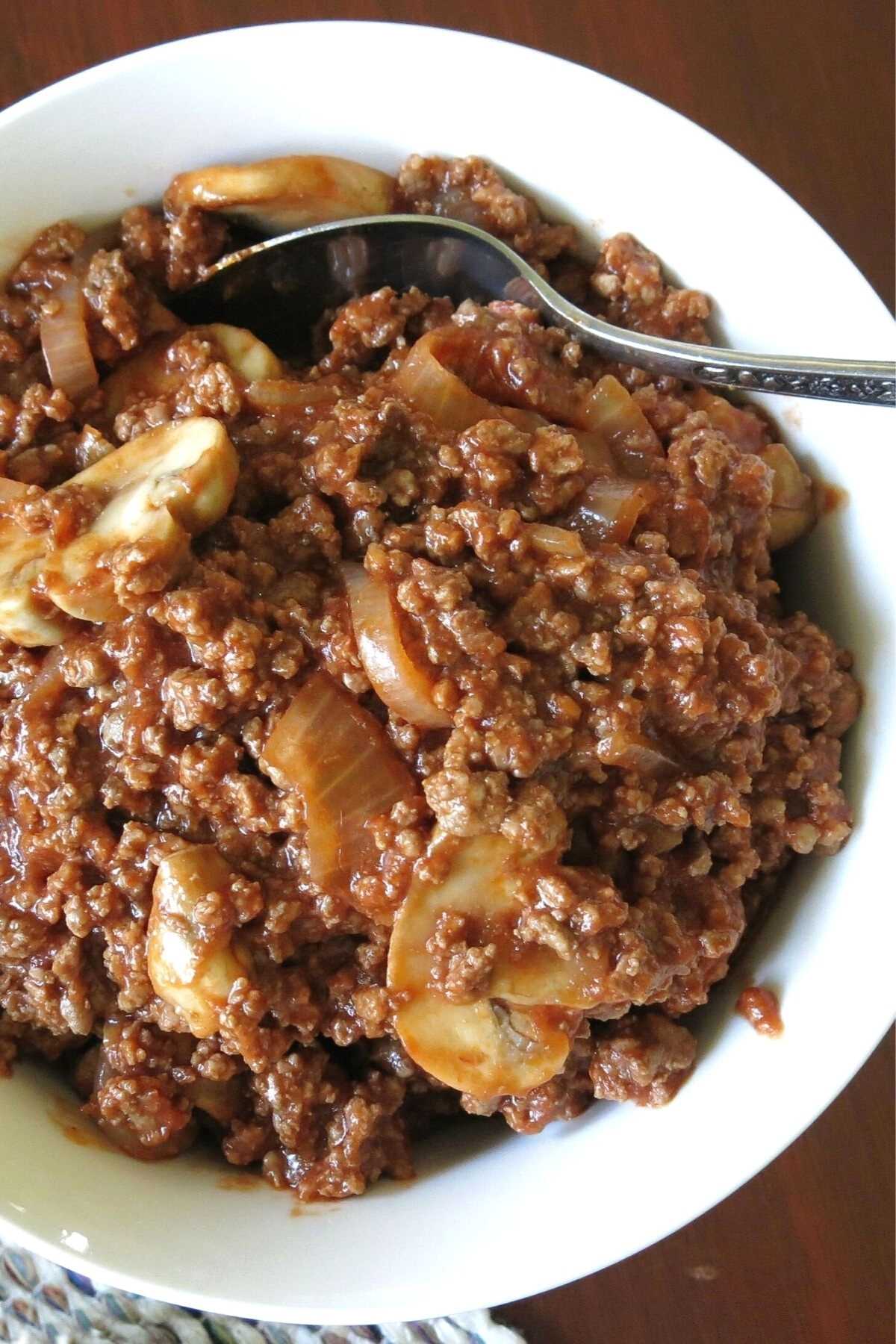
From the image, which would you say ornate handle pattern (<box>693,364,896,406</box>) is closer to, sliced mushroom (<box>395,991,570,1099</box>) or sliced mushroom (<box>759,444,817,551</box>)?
sliced mushroom (<box>759,444,817,551</box>)

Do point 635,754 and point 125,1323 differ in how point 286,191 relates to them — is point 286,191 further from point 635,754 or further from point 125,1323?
point 125,1323

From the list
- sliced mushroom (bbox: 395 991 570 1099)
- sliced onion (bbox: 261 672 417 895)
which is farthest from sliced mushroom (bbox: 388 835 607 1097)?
sliced onion (bbox: 261 672 417 895)

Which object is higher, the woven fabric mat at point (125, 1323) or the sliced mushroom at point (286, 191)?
the sliced mushroom at point (286, 191)

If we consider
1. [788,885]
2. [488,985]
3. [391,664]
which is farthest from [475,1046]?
[788,885]

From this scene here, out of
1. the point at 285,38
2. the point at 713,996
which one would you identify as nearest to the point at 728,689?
the point at 713,996

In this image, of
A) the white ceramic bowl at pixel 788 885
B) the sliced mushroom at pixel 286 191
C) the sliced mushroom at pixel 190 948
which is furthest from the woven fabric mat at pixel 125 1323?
the sliced mushroom at pixel 286 191

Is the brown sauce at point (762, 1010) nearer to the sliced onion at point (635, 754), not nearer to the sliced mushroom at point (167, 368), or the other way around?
the sliced onion at point (635, 754)
